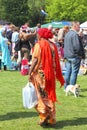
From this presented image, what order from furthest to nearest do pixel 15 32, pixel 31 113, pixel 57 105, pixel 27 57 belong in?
pixel 15 32
pixel 27 57
pixel 57 105
pixel 31 113

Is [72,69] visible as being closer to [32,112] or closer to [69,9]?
[32,112]

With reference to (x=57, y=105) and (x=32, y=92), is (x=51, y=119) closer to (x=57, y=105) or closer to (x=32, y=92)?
(x=32, y=92)

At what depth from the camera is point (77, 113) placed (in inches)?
367

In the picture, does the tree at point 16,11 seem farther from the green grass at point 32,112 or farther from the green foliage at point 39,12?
the green grass at point 32,112

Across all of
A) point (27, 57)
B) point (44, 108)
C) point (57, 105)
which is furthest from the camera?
Answer: point (27, 57)

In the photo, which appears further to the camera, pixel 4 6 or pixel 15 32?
Answer: pixel 4 6

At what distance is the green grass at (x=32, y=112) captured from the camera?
813cm

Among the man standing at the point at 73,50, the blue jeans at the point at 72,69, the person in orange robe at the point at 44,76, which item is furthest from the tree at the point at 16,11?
the person in orange robe at the point at 44,76

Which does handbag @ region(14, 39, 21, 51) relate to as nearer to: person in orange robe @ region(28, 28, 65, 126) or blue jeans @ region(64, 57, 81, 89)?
blue jeans @ region(64, 57, 81, 89)

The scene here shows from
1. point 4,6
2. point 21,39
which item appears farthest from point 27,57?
point 4,6

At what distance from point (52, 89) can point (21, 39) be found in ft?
29.9

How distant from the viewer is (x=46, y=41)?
7.97 m

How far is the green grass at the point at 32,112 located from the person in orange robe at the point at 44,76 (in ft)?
1.00

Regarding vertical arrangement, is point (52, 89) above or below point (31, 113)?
above
